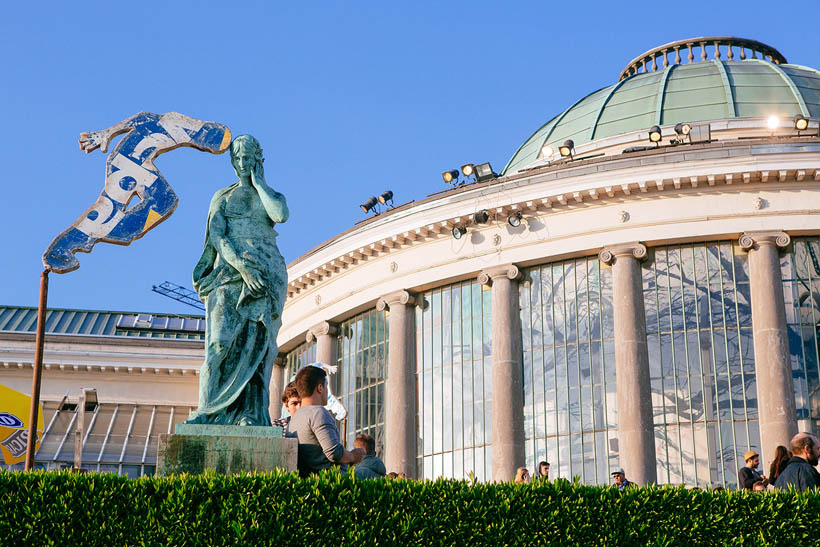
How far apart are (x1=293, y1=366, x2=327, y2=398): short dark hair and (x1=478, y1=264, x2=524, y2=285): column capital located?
2292 cm

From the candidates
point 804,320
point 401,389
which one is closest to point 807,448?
point 804,320

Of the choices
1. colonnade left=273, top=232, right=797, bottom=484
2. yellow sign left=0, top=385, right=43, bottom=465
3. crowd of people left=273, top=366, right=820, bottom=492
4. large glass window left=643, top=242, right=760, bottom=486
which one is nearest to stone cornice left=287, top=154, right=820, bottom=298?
colonnade left=273, top=232, right=797, bottom=484

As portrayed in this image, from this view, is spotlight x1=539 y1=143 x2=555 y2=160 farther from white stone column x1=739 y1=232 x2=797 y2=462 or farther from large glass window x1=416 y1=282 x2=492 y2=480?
white stone column x1=739 y1=232 x2=797 y2=462

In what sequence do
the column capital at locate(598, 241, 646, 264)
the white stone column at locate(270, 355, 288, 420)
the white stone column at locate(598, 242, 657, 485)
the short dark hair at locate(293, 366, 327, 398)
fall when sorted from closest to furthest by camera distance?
the short dark hair at locate(293, 366, 327, 398), the white stone column at locate(598, 242, 657, 485), the column capital at locate(598, 241, 646, 264), the white stone column at locate(270, 355, 288, 420)

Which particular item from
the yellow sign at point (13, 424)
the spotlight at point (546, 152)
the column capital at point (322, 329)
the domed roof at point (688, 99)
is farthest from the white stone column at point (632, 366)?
the yellow sign at point (13, 424)

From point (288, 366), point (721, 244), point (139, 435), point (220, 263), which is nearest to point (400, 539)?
point (220, 263)

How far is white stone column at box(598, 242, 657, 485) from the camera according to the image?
30578 millimetres

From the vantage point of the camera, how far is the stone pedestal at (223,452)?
36.4 ft

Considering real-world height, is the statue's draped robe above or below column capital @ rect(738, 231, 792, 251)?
below

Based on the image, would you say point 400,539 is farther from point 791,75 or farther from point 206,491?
point 791,75

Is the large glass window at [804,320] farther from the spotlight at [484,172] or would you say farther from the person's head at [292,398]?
the person's head at [292,398]

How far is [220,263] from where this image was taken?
1255cm

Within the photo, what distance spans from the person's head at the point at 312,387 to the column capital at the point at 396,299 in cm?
2474

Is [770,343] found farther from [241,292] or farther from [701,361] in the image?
[241,292]
